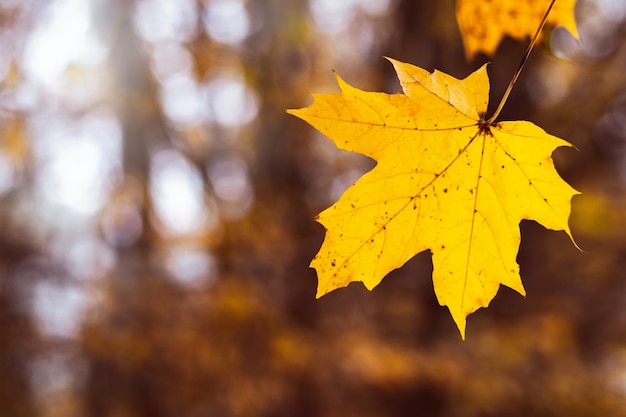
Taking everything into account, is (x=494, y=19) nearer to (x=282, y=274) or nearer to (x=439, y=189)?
(x=439, y=189)

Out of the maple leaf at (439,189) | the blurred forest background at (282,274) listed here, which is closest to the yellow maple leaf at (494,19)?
the maple leaf at (439,189)

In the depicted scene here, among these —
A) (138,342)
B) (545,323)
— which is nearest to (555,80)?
(545,323)

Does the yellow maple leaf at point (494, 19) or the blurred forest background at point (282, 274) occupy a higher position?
the yellow maple leaf at point (494, 19)

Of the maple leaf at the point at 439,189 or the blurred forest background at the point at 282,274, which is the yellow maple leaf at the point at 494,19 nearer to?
the maple leaf at the point at 439,189

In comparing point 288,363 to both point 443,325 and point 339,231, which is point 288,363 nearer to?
point 443,325

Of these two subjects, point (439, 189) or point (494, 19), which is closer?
point (439, 189)

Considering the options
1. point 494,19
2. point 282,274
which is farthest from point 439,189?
point 282,274
